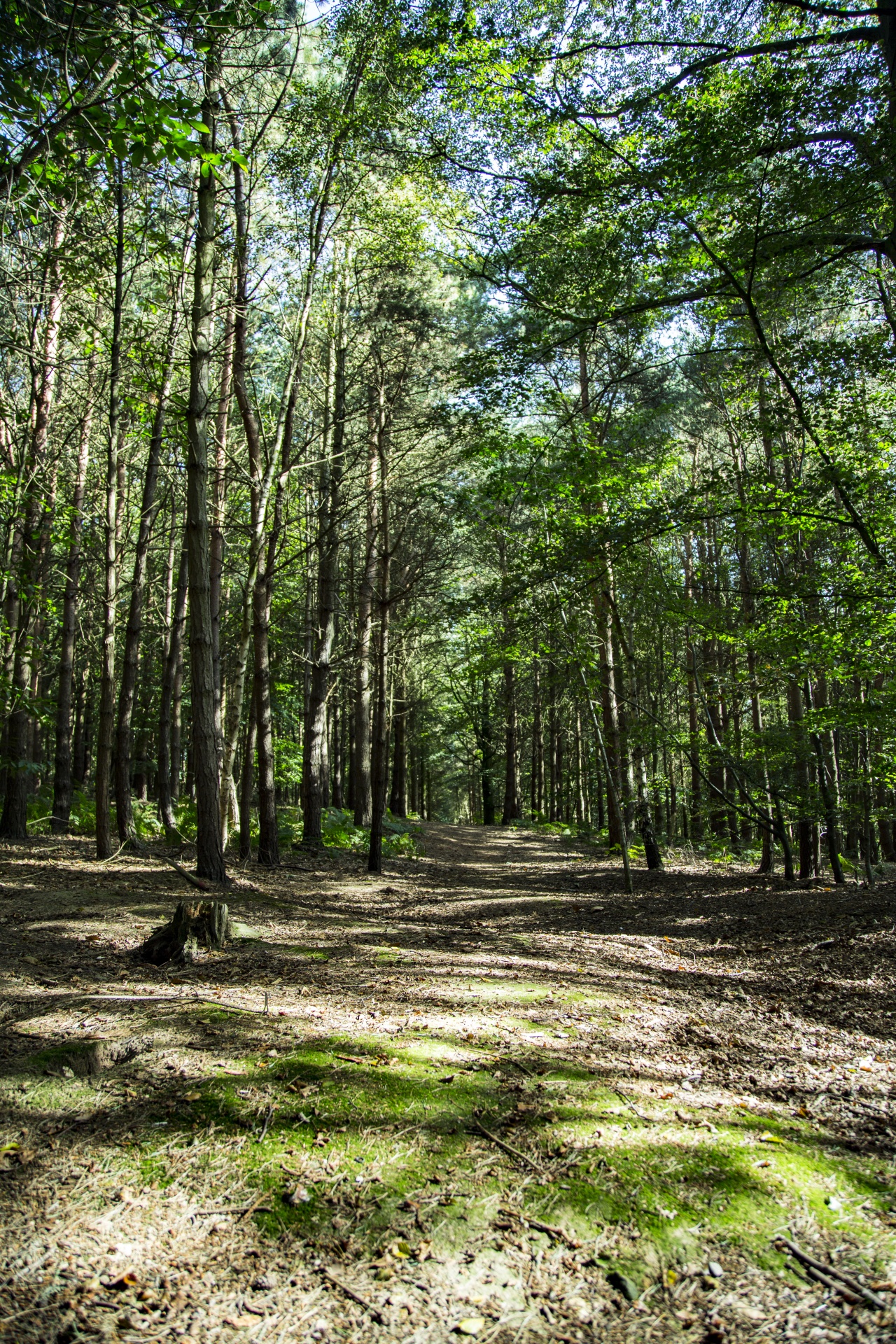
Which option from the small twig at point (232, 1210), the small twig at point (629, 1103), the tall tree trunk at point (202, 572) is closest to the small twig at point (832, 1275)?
the small twig at point (629, 1103)

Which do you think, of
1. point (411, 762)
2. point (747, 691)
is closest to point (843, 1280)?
point (747, 691)

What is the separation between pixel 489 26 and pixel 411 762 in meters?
29.8

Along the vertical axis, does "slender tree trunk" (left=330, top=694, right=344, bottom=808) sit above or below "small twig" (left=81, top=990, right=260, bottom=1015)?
above

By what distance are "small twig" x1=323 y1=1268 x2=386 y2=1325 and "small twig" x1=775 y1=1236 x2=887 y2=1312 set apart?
127 cm

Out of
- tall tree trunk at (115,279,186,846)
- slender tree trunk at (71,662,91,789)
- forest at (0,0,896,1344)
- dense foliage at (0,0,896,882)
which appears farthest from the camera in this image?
slender tree trunk at (71,662,91,789)

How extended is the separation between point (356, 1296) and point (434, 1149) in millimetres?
697

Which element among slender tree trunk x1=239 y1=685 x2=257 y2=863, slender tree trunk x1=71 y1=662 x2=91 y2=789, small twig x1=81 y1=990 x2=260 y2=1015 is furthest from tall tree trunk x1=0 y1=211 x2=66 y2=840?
slender tree trunk x1=71 y1=662 x2=91 y2=789

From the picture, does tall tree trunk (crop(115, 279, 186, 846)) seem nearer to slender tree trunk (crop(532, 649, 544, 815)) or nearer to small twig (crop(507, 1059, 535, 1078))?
small twig (crop(507, 1059, 535, 1078))

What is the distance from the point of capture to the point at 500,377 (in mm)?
8180

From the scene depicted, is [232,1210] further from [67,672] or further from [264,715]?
[67,672]

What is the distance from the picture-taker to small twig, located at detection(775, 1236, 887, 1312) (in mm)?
2053

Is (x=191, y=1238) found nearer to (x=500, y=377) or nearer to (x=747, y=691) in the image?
(x=500, y=377)

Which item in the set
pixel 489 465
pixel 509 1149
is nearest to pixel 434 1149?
pixel 509 1149

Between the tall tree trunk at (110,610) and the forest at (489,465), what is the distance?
0.09 meters
